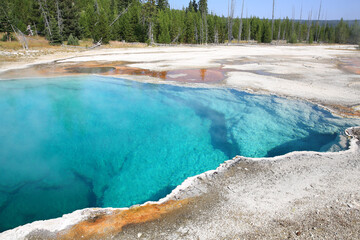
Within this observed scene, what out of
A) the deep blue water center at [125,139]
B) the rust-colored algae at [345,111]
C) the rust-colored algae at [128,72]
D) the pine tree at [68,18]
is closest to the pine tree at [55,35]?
the pine tree at [68,18]

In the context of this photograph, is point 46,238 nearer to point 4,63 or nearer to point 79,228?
point 79,228

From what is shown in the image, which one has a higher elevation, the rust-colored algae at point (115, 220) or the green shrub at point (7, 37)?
the green shrub at point (7, 37)

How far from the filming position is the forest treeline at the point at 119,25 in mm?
33716

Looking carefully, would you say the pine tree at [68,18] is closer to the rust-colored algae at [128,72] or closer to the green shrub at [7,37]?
the green shrub at [7,37]

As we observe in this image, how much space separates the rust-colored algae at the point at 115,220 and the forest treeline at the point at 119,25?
111 feet

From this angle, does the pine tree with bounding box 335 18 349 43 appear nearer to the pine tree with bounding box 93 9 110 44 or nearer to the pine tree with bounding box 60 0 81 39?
the pine tree with bounding box 93 9 110 44

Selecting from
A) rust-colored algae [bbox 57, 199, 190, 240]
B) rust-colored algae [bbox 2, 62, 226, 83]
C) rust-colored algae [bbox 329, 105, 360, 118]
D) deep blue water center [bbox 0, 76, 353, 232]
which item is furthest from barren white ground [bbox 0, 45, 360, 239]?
rust-colored algae [bbox 2, 62, 226, 83]

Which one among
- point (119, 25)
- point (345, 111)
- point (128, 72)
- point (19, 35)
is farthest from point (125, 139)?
point (119, 25)

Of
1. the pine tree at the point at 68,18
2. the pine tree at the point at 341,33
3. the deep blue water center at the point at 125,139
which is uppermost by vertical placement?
the pine tree at the point at 68,18

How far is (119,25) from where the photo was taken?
4275 centimetres

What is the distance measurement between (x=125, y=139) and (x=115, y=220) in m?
3.93

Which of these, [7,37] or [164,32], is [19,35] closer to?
[7,37]

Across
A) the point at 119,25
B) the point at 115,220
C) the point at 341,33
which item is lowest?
the point at 115,220

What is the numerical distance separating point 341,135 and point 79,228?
679 centimetres
